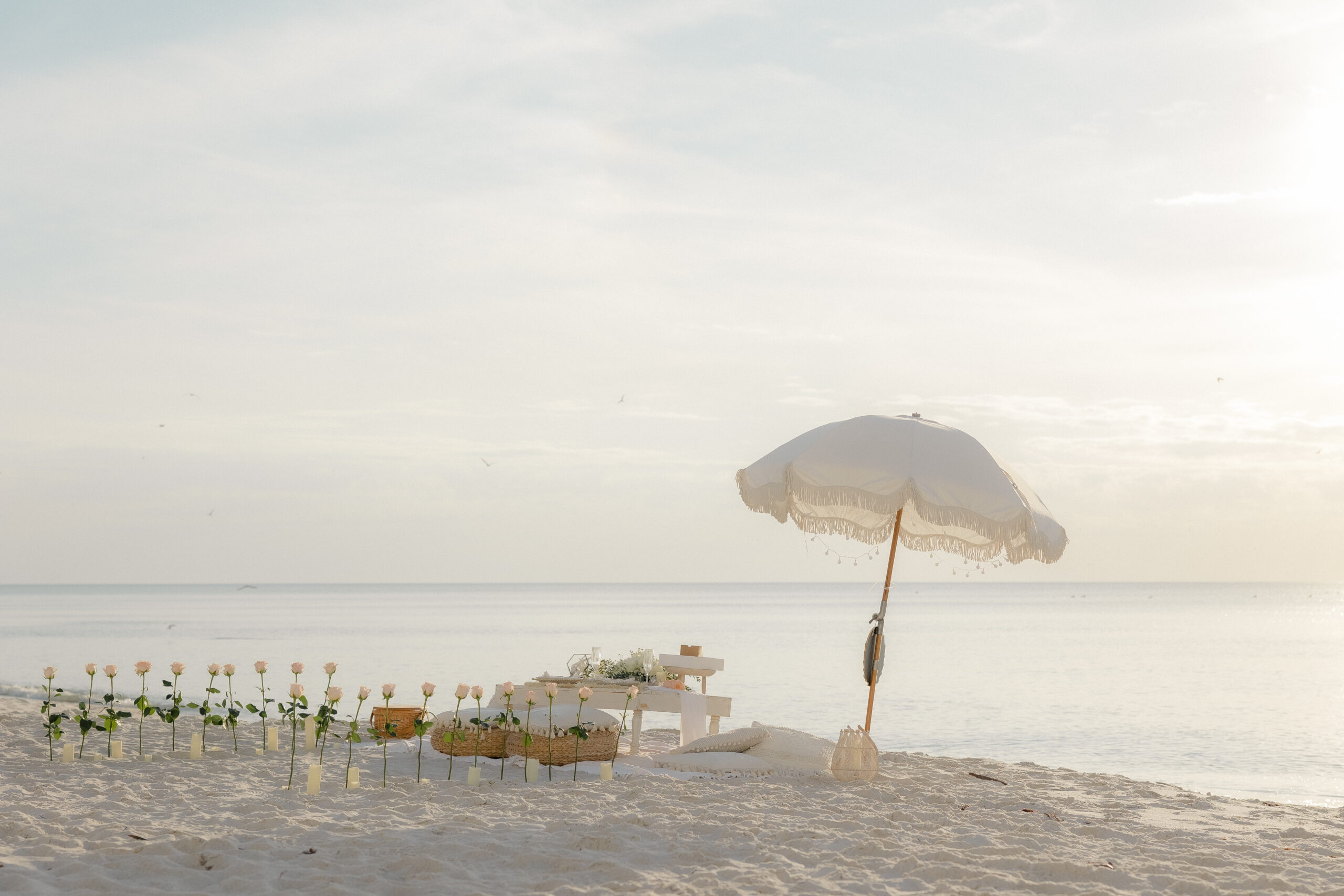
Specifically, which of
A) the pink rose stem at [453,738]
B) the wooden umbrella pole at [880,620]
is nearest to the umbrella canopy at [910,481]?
the wooden umbrella pole at [880,620]

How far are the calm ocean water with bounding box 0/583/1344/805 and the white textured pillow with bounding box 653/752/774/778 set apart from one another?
5.04 metres

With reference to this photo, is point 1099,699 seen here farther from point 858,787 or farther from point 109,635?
point 109,635

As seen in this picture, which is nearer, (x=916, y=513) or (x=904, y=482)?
(x=904, y=482)

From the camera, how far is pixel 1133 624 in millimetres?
53688

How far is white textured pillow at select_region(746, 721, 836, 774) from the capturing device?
739 centimetres

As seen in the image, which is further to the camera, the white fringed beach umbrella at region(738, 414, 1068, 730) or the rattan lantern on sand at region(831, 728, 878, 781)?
the rattan lantern on sand at region(831, 728, 878, 781)

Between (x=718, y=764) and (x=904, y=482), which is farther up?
(x=904, y=482)

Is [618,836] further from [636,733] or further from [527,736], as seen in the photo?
[636,733]

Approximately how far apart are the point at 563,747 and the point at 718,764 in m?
1.11

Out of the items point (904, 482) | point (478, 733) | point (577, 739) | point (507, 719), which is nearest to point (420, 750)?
point (478, 733)

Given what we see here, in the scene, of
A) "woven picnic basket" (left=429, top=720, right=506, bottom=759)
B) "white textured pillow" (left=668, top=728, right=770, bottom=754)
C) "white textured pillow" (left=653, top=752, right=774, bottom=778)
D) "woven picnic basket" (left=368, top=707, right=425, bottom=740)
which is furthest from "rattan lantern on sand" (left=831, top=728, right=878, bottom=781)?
"woven picnic basket" (left=368, top=707, right=425, bottom=740)

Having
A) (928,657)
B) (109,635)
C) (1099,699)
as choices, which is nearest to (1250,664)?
(928,657)

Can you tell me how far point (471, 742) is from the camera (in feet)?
23.8

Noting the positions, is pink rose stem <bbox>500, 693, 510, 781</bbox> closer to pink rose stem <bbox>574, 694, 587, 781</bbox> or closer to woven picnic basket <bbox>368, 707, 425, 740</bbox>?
pink rose stem <bbox>574, 694, 587, 781</bbox>
